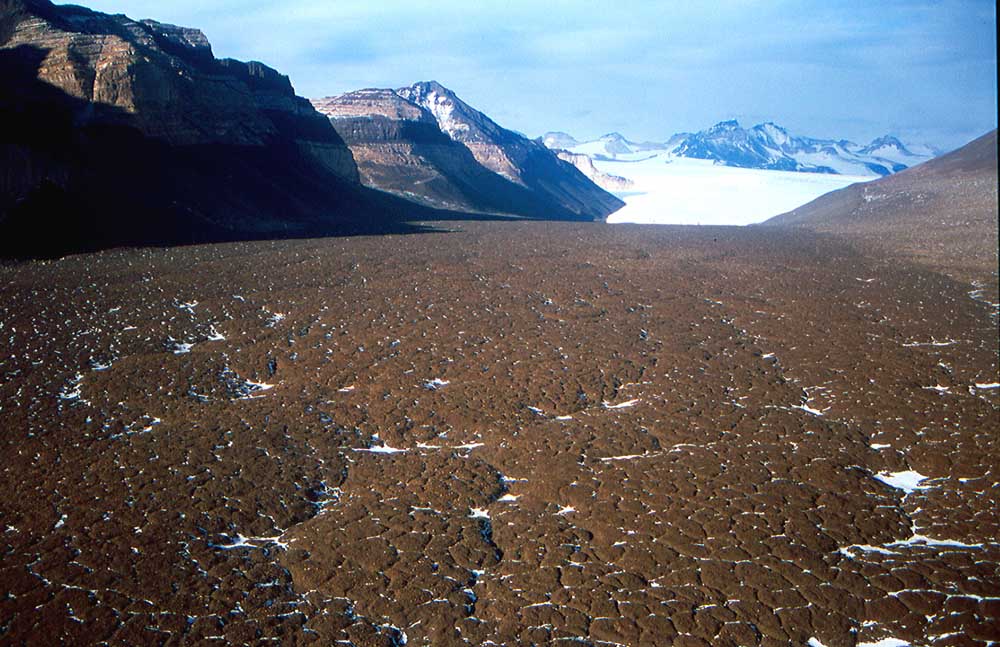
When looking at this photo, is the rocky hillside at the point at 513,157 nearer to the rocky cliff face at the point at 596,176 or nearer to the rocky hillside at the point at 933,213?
the rocky cliff face at the point at 596,176

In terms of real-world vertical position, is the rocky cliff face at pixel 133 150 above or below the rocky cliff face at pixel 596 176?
below

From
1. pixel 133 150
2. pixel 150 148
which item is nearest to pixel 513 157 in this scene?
pixel 150 148

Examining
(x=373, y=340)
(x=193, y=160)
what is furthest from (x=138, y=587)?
(x=193, y=160)

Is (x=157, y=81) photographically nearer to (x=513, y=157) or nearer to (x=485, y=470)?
(x=485, y=470)

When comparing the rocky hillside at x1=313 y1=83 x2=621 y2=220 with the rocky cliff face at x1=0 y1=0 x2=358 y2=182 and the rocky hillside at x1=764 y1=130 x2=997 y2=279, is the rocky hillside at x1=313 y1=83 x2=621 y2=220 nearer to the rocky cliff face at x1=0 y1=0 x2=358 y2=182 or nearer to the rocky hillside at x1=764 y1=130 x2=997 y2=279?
the rocky cliff face at x1=0 y1=0 x2=358 y2=182

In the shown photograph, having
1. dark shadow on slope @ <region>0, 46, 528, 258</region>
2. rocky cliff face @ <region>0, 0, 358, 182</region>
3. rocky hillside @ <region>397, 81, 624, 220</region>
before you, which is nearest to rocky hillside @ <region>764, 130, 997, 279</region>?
dark shadow on slope @ <region>0, 46, 528, 258</region>

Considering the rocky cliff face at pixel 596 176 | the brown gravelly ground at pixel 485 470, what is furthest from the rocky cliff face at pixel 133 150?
the rocky cliff face at pixel 596 176
